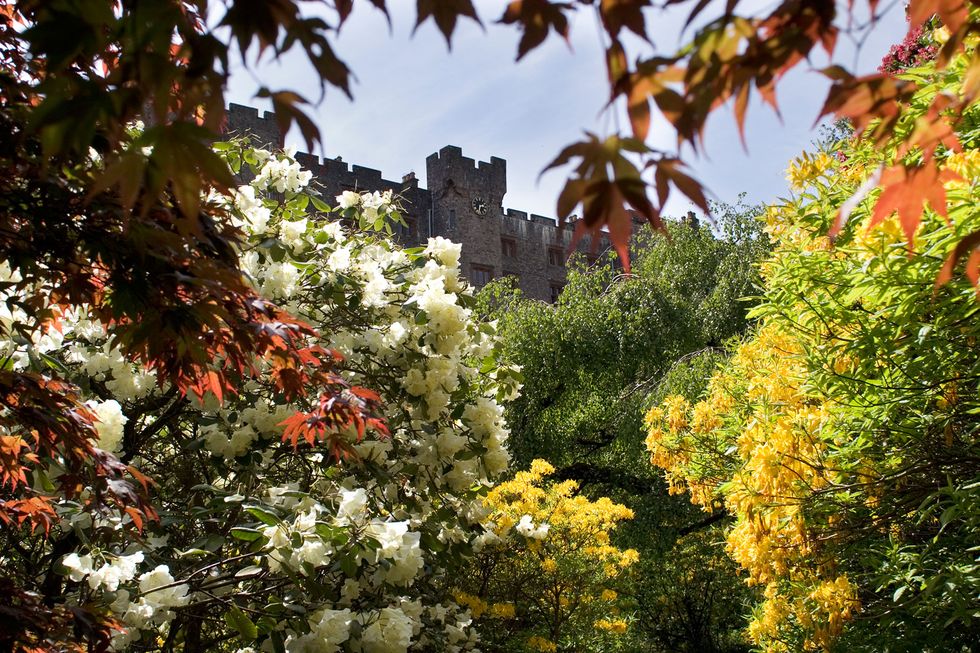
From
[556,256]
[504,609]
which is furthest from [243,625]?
[556,256]

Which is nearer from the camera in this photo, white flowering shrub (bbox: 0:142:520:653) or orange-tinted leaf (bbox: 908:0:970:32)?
orange-tinted leaf (bbox: 908:0:970:32)

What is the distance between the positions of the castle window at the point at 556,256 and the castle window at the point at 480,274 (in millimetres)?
3108

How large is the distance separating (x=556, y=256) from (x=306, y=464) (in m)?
25.2

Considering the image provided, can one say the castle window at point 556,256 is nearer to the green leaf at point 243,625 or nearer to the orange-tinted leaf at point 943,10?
the green leaf at point 243,625

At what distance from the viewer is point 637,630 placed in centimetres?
1174

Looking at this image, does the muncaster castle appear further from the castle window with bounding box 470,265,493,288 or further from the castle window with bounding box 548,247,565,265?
the castle window with bounding box 548,247,565,265

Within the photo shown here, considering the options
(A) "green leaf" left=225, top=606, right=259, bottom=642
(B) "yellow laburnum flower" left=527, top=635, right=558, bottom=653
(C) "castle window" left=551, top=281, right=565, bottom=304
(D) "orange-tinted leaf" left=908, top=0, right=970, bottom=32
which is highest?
(C) "castle window" left=551, top=281, right=565, bottom=304

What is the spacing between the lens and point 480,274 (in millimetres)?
26953

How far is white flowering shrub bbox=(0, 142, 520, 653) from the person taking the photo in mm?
3428

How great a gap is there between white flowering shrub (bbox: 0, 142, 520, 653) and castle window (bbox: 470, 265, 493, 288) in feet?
68.4

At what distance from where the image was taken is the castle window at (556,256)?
29.5 m

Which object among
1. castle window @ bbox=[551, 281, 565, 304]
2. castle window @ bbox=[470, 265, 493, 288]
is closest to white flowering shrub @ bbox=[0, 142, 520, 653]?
castle window @ bbox=[470, 265, 493, 288]

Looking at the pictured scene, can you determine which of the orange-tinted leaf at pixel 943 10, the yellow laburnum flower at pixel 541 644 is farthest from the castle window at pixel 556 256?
the orange-tinted leaf at pixel 943 10

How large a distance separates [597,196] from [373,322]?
3881 mm
